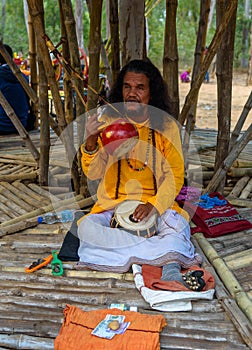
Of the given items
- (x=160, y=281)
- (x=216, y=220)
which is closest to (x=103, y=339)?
(x=160, y=281)

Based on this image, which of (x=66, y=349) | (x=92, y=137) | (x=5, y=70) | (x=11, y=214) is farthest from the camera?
(x=5, y=70)

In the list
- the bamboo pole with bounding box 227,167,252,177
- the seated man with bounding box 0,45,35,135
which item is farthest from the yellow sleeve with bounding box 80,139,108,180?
the seated man with bounding box 0,45,35,135

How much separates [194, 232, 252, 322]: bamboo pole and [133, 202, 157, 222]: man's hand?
30cm

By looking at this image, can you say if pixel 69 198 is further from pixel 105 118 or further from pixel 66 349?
pixel 66 349

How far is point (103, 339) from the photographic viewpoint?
1.39 metres

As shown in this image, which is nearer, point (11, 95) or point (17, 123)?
point (17, 123)

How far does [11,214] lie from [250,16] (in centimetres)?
1937

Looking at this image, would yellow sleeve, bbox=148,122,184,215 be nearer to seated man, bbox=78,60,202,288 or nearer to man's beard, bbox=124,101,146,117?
seated man, bbox=78,60,202,288

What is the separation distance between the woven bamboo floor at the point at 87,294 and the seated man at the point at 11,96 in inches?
76.1

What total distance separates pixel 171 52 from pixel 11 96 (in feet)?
6.82

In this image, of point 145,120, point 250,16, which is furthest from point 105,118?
point 250,16

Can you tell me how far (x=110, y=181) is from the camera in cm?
212

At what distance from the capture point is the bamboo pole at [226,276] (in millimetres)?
1564

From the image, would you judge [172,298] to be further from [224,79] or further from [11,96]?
[11,96]
